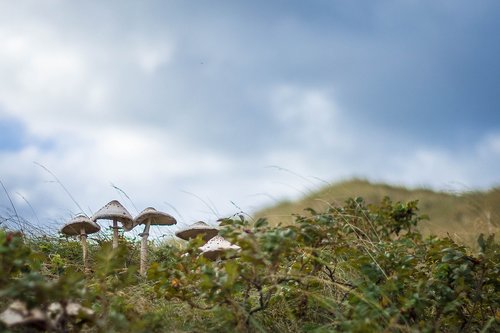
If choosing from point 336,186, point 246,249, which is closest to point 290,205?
point 336,186

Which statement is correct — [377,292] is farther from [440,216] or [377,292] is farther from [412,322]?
[440,216]

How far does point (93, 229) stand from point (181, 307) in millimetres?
2264

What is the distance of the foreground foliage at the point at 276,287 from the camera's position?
314 centimetres

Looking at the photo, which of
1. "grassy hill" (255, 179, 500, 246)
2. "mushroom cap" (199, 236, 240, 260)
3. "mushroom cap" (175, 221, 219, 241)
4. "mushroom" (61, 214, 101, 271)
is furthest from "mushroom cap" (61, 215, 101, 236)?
"grassy hill" (255, 179, 500, 246)

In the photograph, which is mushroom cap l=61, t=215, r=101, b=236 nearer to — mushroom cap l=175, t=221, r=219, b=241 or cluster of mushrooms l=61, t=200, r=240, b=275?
cluster of mushrooms l=61, t=200, r=240, b=275

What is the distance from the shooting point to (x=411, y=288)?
404 cm

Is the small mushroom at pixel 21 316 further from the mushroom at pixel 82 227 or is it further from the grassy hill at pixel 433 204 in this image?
the grassy hill at pixel 433 204

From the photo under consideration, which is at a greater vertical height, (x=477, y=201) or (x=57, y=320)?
(x=477, y=201)

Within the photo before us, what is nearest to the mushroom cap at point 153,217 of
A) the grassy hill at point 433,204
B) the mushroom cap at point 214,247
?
the mushroom cap at point 214,247

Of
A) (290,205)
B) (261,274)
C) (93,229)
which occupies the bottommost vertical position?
(261,274)

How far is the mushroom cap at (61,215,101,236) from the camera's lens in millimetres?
6145

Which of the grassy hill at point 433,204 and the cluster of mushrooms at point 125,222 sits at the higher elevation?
the grassy hill at point 433,204

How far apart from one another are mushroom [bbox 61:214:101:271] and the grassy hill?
631 cm

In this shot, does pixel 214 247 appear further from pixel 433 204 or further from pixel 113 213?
pixel 433 204
